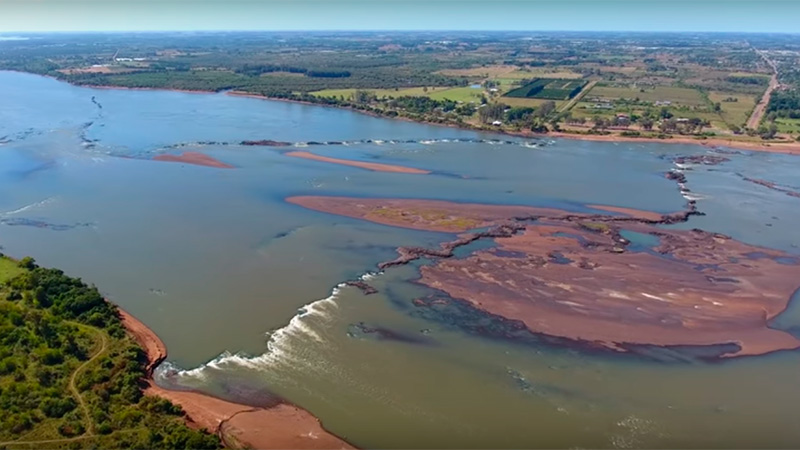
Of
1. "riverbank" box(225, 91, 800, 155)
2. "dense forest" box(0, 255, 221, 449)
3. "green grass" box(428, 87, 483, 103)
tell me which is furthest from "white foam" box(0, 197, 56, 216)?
"green grass" box(428, 87, 483, 103)

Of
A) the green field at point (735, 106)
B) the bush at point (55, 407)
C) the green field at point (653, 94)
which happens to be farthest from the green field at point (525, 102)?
the bush at point (55, 407)

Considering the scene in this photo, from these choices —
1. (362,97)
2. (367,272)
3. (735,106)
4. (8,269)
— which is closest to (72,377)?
(8,269)

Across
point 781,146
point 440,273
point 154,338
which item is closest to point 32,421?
point 154,338

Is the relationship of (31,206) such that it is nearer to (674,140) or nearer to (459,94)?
(674,140)

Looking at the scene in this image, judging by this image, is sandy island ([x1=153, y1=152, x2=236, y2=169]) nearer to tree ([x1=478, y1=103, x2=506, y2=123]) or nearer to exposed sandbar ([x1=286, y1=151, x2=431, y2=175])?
exposed sandbar ([x1=286, y1=151, x2=431, y2=175])

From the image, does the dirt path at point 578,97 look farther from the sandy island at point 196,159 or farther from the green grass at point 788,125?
the sandy island at point 196,159

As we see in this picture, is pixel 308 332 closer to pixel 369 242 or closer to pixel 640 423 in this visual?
pixel 369 242
